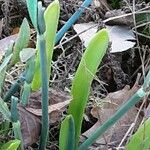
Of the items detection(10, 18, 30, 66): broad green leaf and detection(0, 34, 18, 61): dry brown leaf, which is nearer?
detection(10, 18, 30, 66): broad green leaf

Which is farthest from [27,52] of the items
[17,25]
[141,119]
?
[17,25]

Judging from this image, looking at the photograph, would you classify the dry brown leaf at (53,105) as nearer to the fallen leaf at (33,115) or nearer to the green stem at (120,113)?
the fallen leaf at (33,115)

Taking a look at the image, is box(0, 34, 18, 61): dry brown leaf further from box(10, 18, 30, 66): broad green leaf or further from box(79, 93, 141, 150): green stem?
box(79, 93, 141, 150): green stem

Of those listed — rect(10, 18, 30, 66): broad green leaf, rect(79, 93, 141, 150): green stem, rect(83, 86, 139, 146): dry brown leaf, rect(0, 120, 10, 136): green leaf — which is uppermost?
rect(10, 18, 30, 66): broad green leaf

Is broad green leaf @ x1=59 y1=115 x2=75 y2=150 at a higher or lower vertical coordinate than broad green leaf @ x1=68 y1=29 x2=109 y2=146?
lower

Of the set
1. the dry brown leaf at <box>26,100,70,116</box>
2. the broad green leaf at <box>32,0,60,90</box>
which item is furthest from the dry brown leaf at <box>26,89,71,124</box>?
the broad green leaf at <box>32,0,60,90</box>

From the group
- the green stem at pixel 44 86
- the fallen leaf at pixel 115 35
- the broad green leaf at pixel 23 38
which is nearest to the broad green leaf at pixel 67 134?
the green stem at pixel 44 86

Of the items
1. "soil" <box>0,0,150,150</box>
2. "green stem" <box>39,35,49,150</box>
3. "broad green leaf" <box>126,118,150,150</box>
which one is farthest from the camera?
"soil" <box>0,0,150,150</box>
